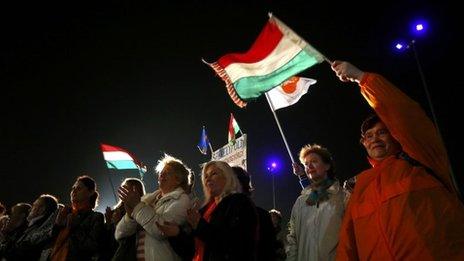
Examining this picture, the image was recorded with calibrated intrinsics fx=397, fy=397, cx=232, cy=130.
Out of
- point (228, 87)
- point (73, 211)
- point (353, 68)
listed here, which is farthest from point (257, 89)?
point (73, 211)

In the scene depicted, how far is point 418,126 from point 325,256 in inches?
71.4

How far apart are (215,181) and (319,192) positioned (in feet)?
3.77

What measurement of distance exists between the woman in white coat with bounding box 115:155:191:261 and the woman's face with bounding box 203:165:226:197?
35cm

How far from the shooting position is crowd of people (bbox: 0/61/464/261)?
2.51 meters

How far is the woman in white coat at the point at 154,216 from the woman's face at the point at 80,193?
1.36m

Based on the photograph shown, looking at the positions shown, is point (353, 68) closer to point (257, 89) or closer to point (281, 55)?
point (281, 55)

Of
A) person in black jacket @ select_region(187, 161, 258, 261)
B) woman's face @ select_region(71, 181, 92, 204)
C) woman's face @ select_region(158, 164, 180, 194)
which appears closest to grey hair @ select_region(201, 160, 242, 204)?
person in black jacket @ select_region(187, 161, 258, 261)

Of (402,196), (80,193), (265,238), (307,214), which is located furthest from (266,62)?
(402,196)

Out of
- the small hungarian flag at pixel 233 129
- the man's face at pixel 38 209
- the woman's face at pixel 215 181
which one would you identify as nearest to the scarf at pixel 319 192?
the woman's face at pixel 215 181

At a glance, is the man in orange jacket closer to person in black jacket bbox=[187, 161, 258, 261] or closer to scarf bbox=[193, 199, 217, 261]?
person in black jacket bbox=[187, 161, 258, 261]

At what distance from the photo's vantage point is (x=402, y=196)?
2559 millimetres

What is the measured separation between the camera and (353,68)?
3215 mm

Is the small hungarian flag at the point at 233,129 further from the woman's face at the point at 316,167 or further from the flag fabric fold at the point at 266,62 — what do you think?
the woman's face at the point at 316,167

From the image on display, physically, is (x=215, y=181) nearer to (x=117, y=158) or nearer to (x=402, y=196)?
(x=402, y=196)
